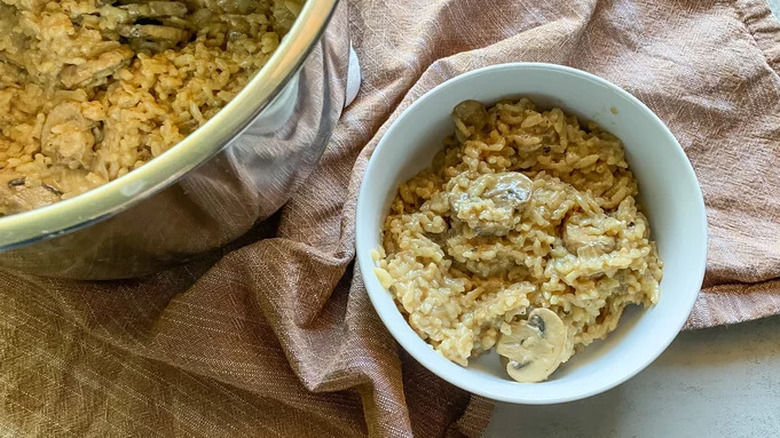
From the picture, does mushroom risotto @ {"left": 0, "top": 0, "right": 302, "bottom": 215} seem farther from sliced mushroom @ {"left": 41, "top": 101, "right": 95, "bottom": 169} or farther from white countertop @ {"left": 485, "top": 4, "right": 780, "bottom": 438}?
white countertop @ {"left": 485, "top": 4, "right": 780, "bottom": 438}

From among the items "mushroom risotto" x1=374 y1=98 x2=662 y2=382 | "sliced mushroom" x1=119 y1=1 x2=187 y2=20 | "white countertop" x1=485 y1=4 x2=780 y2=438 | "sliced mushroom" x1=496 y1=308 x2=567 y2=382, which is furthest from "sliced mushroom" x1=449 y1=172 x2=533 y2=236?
"sliced mushroom" x1=119 y1=1 x2=187 y2=20

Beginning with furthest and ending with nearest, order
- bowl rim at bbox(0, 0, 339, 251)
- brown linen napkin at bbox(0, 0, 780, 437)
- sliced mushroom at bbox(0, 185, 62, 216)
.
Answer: brown linen napkin at bbox(0, 0, 780, 437) < sliced mushroom at bbox(0, 185, 62, 216) < bowl rim at bbox(0, 0, 339, 251)

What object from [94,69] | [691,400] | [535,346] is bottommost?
[691,400]

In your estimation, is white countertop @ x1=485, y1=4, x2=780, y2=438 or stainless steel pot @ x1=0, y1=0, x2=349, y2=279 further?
white countertop @ x1=485, y1=4, x2=780, y2=438

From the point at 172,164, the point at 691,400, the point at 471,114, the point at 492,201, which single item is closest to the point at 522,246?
the point at 492,201

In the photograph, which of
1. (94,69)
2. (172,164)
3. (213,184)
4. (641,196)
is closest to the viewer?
(172,164)

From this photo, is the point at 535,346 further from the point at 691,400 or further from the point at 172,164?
the point at 172,164

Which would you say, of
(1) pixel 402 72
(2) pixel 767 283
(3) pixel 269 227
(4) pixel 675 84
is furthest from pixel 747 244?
(3) pixel 269 227
